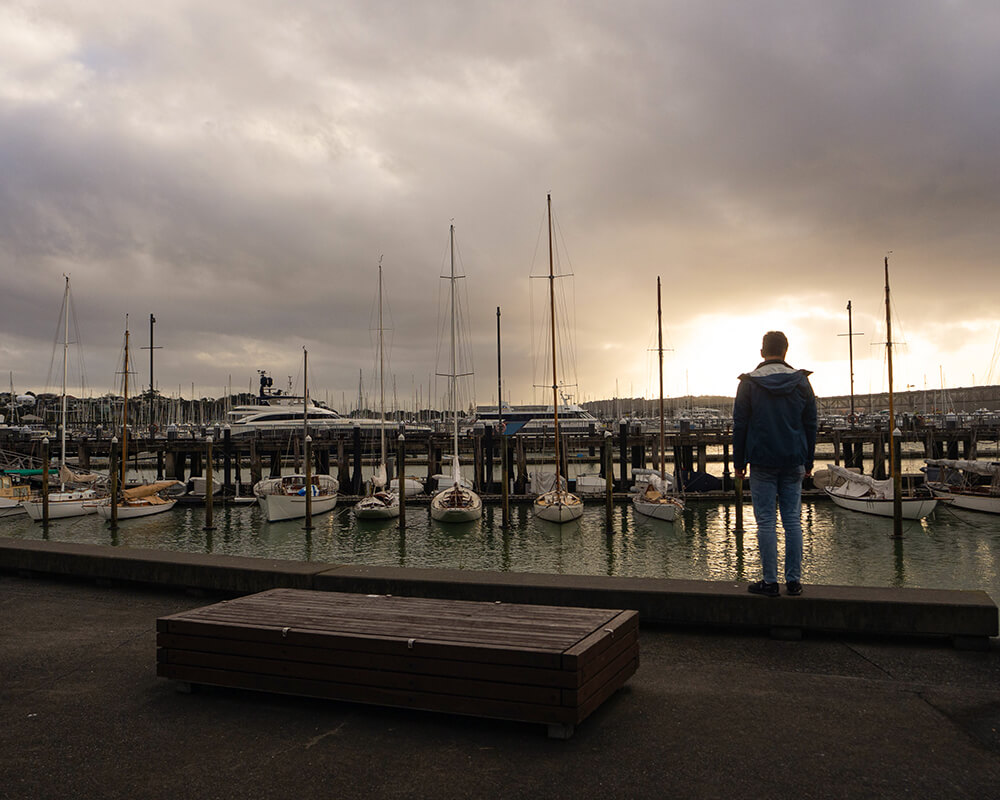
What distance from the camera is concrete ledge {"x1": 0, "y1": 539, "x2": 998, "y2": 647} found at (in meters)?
7.09

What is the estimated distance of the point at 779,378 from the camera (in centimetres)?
709

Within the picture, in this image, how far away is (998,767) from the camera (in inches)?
174

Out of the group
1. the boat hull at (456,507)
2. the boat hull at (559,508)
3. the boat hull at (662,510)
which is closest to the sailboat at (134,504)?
the boat hull at (456,507)

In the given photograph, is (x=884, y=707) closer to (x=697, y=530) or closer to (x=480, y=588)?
(x=480, y=588)

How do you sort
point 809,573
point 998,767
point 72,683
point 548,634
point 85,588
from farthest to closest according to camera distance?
1. point 809,573
2. point 85,588
3. point 72,683
4. point 548,634
5. point 998,767

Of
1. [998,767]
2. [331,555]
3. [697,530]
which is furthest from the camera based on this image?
[697,530]

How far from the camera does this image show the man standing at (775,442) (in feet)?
23.2

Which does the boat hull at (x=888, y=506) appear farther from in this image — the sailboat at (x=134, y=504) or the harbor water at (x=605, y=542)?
the sailboat at (x=134, y=504)

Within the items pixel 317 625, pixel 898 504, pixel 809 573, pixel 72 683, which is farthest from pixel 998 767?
pixel 898 504

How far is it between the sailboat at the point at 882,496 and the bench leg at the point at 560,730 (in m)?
28.8

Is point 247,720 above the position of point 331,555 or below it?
above

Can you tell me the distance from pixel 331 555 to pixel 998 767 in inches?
1007

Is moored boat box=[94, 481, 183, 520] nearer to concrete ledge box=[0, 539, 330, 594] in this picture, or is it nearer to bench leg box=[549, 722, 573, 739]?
concrete ledge box=[0, 539, 330, 594]

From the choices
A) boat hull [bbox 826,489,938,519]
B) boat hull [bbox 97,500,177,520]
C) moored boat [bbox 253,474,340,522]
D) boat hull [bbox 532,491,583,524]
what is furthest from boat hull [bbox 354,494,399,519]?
boat hull [bbox 826,489,938,519]
